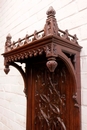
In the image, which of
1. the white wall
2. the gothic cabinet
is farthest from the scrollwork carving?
the white wall

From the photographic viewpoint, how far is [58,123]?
3.14ft

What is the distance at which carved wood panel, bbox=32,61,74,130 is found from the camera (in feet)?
3.01

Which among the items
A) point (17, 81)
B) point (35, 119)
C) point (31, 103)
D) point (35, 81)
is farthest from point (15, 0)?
Answer: point (35, 119)

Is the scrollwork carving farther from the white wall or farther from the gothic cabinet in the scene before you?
the white wall

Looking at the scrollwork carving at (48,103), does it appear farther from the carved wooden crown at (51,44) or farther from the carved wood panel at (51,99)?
the carved wooden crown at (51,44)

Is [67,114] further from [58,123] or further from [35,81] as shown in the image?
[35,81]

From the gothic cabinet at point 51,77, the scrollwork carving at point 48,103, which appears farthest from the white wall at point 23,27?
the scrollwork carving at point 48,103

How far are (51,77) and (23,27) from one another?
29.2 inches

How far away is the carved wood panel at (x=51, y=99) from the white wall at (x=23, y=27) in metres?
0.11

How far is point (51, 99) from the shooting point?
1026mm

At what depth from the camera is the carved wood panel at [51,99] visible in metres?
0.92

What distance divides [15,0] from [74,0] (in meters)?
0.98

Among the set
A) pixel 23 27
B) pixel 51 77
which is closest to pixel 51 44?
pixel 51 77

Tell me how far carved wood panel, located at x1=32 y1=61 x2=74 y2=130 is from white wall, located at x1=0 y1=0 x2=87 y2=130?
0.34 feet
